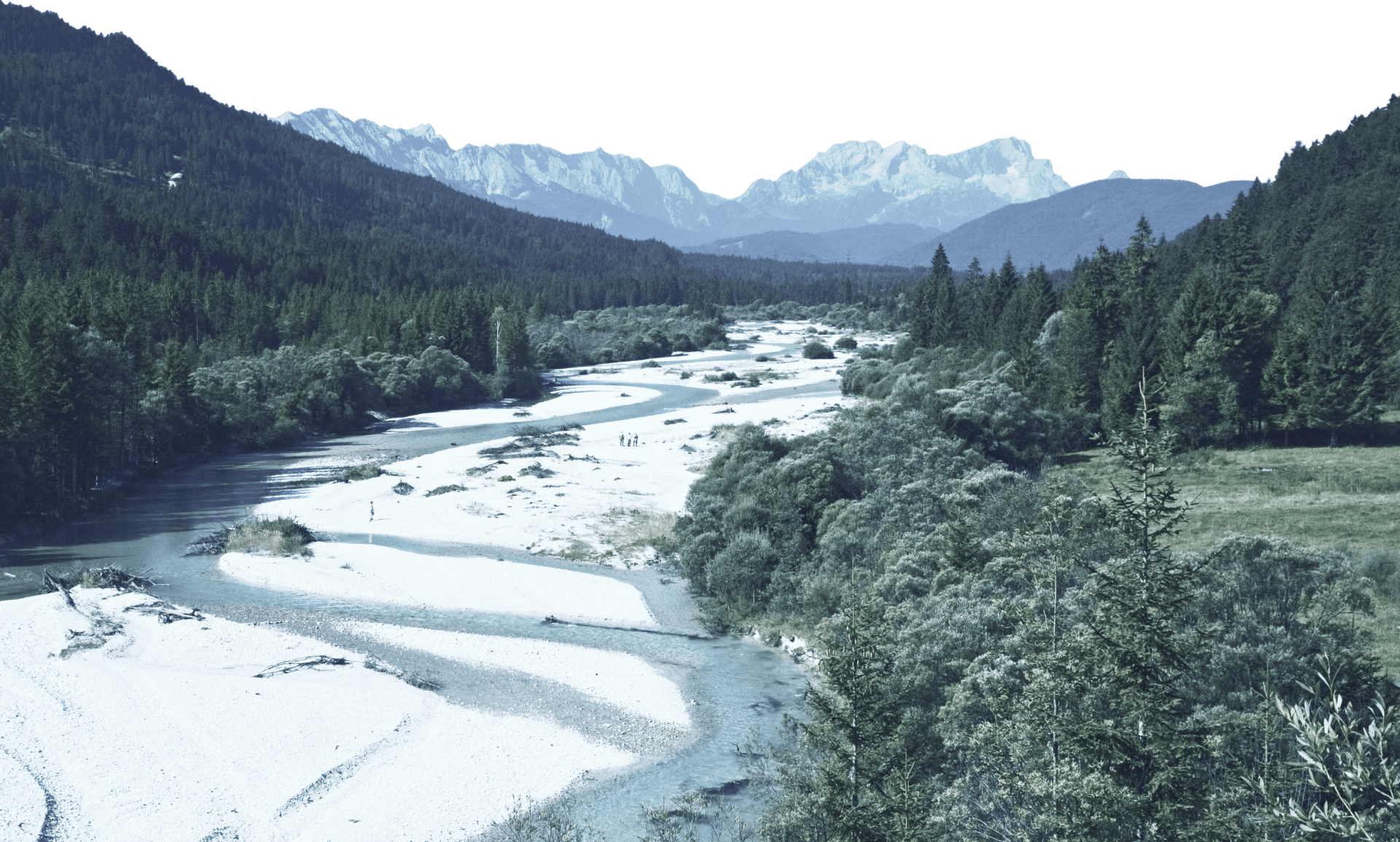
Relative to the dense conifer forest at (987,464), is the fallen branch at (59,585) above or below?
below

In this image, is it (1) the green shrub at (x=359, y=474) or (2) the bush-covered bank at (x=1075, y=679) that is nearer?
(2) the bush-covered bank at (x=1075, y=679)

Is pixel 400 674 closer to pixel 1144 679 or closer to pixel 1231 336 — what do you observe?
pixel 1144 679

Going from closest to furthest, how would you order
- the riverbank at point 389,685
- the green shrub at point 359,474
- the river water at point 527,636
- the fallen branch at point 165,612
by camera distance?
the riverbank at point 389,685, the river water at point 527,636, the fallen branch at point 165,612, the green shrub at point 359,474

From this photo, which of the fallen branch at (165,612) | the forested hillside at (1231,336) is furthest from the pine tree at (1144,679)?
the fallen branch at (165,612)

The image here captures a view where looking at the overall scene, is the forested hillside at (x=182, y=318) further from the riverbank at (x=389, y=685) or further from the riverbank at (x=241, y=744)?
the riverbank at (x=241, y=744)

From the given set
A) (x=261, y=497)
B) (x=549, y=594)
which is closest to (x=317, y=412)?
(x=261, y=497)

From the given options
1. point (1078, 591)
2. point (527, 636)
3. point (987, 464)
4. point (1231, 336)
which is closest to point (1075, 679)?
point (1078, 591)

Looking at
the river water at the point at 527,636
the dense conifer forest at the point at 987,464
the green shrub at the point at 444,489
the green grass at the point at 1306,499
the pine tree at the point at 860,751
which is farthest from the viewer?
the green shrub at the point at 444,489
